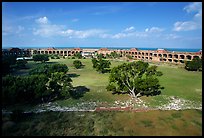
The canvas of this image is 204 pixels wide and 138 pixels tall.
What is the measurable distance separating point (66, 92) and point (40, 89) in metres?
3.76

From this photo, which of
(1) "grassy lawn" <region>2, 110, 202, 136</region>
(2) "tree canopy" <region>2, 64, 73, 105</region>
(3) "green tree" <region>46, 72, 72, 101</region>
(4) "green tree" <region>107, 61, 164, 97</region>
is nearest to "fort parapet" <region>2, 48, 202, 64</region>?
(4) "green tree" <region>107, 61, 164, 97</region>

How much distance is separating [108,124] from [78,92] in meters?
13.9

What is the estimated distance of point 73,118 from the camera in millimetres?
22844

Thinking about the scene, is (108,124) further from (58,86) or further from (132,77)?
(132,77)

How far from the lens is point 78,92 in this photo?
113ft

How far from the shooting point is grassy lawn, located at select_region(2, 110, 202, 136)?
63.5 ft

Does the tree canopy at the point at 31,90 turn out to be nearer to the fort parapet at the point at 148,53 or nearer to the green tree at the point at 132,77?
the green tree at the point at 132,77

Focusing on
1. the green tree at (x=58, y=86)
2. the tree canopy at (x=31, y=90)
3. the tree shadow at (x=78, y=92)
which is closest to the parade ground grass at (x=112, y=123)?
the green tree at (x=58, y=86)

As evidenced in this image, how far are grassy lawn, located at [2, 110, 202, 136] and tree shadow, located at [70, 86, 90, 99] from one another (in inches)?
296

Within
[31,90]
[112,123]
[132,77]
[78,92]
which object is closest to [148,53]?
[132,77]

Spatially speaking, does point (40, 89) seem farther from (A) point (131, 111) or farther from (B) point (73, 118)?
(A) point (131, 111)

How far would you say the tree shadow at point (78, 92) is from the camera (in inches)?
Answer: 1254

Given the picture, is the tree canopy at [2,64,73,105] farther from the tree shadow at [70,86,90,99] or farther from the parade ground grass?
the parade ground grass

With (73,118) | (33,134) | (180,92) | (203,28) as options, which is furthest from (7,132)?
(180,92)
